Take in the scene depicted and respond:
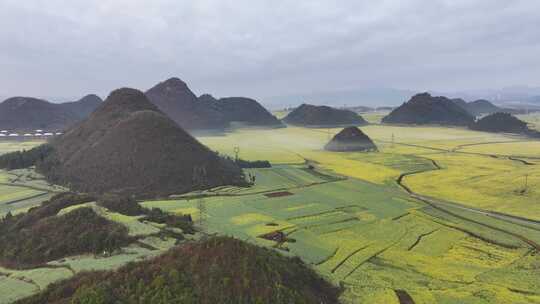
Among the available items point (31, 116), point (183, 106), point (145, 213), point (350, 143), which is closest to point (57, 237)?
point (145, 213)

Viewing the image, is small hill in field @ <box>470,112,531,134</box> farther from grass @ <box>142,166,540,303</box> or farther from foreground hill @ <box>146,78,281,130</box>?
grass @ <box>142,166,540,303</box>

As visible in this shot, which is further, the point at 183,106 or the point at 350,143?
the point at 183,106

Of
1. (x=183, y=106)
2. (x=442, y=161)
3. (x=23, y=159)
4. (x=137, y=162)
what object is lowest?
(x=442, y=161)

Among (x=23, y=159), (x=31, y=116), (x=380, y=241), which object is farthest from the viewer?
(x=31, y=116)

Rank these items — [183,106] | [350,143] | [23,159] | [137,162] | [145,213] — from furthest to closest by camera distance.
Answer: [183,106]
[350,143]
[23,159]
[137,162]
[145,213]

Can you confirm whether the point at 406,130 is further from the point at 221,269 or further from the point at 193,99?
the point at 221,269

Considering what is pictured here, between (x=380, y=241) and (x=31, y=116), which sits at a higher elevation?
(x=31, y=116)

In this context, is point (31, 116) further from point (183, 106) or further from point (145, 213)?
point (145, 213)
